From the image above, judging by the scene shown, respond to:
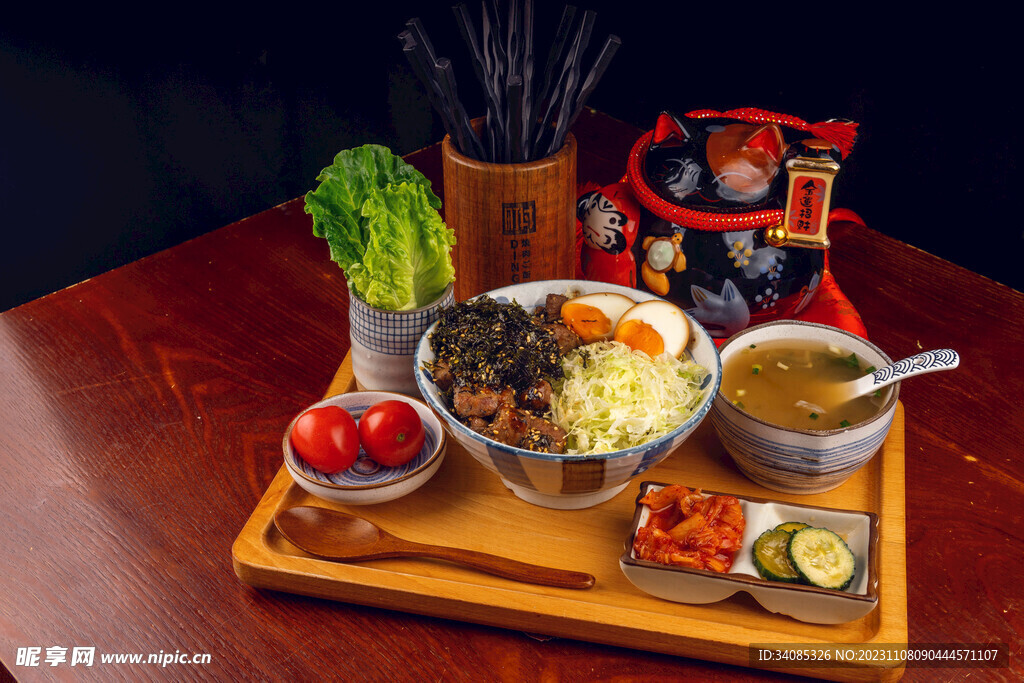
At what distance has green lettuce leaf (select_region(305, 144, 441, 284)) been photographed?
1.78 m

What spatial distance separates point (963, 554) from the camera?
5.15 feet

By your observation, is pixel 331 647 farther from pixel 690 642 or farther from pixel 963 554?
pixel 963 554

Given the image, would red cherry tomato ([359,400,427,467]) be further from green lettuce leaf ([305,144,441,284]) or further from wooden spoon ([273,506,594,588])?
green lettuce leaf ([305,144,441,284])

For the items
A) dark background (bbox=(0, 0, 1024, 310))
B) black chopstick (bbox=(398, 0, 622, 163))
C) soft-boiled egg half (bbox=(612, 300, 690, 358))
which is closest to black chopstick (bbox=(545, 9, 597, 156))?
black chopstick (bbox=(398, 0, 622, 163))

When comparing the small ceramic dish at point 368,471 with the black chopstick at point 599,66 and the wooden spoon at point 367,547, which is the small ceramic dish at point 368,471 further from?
the black chopstick at point 599,66

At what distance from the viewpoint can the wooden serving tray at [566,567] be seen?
1.37 metres

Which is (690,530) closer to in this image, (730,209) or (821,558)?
(821,558)

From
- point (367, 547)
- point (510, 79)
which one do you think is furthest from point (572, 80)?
point (367, 547)

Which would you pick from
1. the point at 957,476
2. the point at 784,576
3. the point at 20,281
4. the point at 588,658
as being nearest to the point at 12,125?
the point at 20,281

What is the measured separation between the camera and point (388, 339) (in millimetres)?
1762

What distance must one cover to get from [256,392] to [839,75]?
2.14 m

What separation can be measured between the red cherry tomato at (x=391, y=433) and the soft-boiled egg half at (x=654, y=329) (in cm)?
44

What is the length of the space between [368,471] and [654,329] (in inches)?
24.3

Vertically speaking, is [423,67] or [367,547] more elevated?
[423,67]
